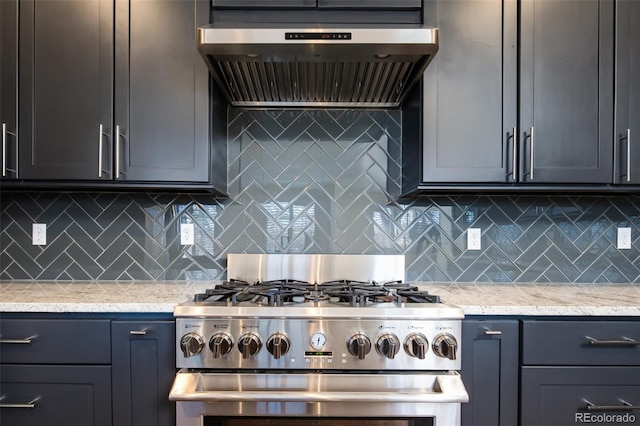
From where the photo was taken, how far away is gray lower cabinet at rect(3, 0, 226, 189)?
4.73ft

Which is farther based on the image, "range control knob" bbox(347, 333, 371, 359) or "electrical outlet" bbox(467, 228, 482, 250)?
"electrical outlet" bbox(467, 228, 482, 250)

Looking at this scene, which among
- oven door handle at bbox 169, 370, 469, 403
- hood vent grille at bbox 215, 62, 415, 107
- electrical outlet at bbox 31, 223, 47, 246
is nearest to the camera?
oven door handle at bbox 169, 370, 469, 403

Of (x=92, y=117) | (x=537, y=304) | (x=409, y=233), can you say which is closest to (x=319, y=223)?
(x=409, y=233)

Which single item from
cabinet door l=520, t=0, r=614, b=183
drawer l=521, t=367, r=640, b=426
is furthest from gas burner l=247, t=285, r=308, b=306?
cabinet door l=520, t=0, r=614, b=183

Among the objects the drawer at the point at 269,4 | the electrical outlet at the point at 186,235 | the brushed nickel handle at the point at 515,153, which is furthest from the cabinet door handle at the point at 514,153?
the electrical outlet at the point at 186,235

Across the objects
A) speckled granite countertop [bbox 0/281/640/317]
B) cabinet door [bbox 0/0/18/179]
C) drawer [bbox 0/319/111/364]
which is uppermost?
cabinet door [bbox 0/0/18/179]

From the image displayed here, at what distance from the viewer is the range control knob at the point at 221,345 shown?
111 centimetres

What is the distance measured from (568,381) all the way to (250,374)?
1.13m

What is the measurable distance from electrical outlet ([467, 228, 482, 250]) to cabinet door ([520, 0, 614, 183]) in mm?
431

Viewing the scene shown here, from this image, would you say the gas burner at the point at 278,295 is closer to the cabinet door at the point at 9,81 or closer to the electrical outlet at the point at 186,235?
the electrical outlet at the point at 186,235

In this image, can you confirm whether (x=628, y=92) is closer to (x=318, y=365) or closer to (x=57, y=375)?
(x=318, y=365)

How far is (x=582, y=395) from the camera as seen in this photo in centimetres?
117

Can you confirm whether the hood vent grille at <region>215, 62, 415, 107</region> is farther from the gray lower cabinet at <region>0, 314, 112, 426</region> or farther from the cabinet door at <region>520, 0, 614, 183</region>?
the gray lower cabinet at <region>0, 314, 112, 426</region>

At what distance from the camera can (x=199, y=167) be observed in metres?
1.47
